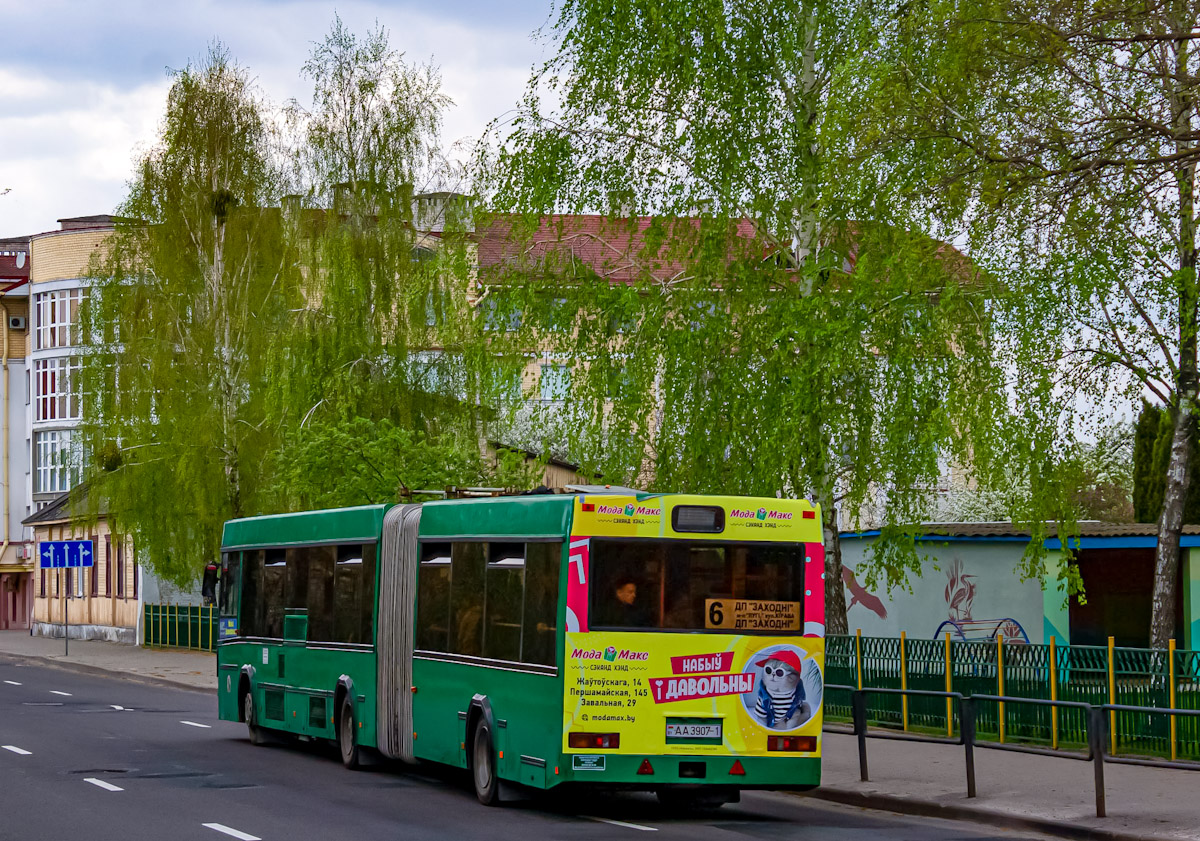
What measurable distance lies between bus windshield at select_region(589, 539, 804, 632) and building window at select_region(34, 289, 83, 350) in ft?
203

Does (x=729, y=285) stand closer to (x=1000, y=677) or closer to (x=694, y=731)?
(x=1000, y=677)

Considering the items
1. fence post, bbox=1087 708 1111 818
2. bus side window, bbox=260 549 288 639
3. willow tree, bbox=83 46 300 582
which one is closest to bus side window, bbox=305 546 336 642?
bus side window, bbox=260 549 288 639

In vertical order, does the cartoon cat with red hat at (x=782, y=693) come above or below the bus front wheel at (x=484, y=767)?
above

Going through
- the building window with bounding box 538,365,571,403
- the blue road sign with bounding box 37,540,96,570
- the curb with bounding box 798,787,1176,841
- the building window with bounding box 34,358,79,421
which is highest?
the building window with bounding box 34,358,79,421

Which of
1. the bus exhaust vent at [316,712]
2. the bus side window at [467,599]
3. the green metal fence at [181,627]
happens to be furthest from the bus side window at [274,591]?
the green metal fence at [181,627]

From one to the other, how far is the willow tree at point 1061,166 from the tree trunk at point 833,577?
119 inches

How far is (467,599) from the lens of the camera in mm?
16422

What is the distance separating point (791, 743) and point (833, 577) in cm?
1151

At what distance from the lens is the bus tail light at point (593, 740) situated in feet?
46.6

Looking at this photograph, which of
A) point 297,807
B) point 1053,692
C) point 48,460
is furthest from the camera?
point 48,460

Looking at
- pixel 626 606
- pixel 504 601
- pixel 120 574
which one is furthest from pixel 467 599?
pixel 120 574

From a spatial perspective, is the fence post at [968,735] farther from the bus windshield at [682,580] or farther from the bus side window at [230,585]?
the bus side window at [230,585]

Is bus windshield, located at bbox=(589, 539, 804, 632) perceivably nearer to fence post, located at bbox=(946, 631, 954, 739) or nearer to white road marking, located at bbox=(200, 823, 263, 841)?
white road marking, located at bbox=(200, 823, 263, 841)

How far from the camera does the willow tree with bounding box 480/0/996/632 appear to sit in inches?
941
